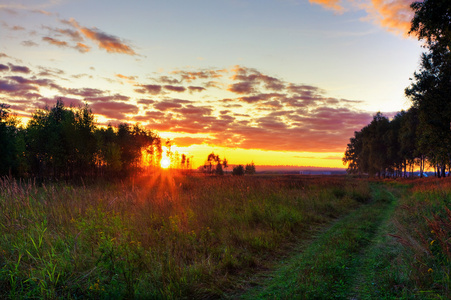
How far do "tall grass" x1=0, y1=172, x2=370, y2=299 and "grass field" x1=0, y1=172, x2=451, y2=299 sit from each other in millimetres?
29

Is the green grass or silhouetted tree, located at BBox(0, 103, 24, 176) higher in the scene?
silhouetted tree, located at BBox(0, 103, 24, 176)

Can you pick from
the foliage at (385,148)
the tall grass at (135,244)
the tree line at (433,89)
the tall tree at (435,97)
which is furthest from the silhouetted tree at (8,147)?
the foliage at (385,148)

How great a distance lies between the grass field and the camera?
482cm

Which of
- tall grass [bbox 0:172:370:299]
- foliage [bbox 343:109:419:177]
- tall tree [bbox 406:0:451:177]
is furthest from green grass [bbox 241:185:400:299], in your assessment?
foliage [bbox 343:109:419:177]

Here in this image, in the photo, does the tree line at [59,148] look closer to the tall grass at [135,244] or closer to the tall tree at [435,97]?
the tall grass at [135,244]

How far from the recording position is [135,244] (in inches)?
250

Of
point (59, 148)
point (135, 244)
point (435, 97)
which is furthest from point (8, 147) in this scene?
point (435, 97)

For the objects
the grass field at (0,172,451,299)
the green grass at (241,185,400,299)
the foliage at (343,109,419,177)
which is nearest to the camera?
the grass field at (0,172,451,299)

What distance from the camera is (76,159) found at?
156 feet

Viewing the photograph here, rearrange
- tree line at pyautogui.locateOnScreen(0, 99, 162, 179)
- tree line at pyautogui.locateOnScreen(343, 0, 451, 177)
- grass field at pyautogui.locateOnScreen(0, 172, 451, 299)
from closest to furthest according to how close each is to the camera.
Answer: grass field at pyautogui.locateOnScreen(0, 172, 451, 299) < tree line at pyautogui.locateOnScreen(343, 0, 451, 177) < tree line at pyautogui.locateOnScreen(0, 99, 162, 179)

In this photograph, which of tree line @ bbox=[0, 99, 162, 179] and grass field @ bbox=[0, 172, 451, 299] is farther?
tree line @ bbox=[0, 99, 162, 179]

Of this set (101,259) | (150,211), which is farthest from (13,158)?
(101,259)

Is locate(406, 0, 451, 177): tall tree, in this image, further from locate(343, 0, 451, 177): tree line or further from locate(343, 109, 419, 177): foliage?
locate(343, 109, 419, 177): foliage

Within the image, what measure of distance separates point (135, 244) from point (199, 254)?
1590mm
